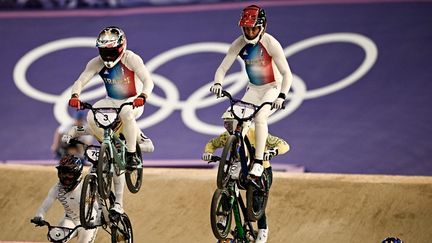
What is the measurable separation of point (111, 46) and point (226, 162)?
1.97 metres

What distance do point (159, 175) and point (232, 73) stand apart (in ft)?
16.4

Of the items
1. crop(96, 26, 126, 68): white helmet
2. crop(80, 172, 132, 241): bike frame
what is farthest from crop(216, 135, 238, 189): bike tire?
crop(96, 26, 126, 68): white helmet

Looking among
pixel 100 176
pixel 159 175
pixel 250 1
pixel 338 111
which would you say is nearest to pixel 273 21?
pixel 250 1

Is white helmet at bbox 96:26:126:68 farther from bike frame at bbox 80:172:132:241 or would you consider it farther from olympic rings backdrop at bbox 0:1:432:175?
olympic rings backdrop at bbox 0:1:432:175

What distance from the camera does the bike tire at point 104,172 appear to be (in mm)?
16266

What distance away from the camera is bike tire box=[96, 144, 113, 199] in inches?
640

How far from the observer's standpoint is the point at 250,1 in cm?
2664

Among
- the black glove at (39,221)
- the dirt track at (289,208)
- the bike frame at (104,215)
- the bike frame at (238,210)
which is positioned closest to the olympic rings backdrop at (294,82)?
the dirt track at (289,208)

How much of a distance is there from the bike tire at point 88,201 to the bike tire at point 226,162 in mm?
1528

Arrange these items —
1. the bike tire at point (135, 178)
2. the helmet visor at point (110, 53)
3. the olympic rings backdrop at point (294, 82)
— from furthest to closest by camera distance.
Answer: the olympic rings backdrop at point (294, 82)
the bike tire at point (135, 178)
the helmet visor at point (110, 53)

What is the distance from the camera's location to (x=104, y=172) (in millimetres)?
16484

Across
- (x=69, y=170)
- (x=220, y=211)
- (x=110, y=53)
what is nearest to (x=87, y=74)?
(x=110, y=53)

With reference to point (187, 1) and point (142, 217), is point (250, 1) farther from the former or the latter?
point (142, 217)

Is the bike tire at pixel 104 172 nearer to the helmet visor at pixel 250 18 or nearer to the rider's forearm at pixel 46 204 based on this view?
the rider's forearm at pixel 46 204
